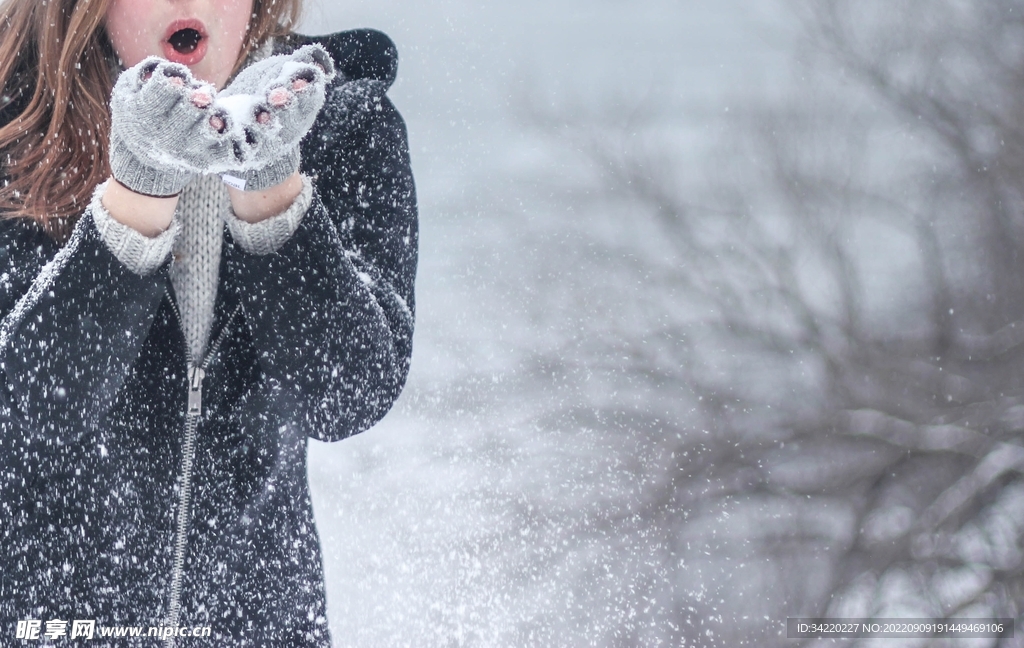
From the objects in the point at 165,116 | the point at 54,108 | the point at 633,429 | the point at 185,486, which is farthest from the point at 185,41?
Result: the point at 633,429

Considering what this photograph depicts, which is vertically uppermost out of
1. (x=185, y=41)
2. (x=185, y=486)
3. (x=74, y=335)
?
(x=185, y=41)

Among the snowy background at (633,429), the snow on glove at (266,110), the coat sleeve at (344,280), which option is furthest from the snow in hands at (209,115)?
the snowy background at (633,429)

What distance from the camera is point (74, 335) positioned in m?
0.84

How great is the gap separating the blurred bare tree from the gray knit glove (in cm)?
698

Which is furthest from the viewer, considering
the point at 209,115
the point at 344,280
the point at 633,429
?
the point at 633,429

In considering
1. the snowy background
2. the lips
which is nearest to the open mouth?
the lips

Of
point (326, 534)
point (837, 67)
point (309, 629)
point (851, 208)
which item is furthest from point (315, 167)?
point (837, 67)

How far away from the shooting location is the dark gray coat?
0.84 m

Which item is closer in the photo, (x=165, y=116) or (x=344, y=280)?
(x=165, y=116)

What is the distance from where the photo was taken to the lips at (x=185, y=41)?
37.5 inches

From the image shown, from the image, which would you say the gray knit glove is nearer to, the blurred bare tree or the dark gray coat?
the dark gray coat

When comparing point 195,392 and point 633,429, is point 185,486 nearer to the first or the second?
point 195,392

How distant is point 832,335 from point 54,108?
29.5ft

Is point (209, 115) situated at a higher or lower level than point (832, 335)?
higher
